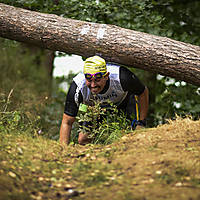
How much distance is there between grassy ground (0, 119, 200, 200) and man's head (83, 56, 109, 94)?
3.16ft

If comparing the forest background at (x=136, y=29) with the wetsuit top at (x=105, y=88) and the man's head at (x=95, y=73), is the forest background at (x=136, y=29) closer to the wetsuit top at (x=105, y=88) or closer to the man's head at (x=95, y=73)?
the wetsuit top at (x=105, y=88)

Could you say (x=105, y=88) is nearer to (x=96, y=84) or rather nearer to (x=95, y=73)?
(x=96, y=84)

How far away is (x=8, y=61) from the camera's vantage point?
9.41 m

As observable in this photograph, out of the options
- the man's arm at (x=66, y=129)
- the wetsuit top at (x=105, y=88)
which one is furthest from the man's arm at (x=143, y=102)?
the man's arm at (x=66, y=129)

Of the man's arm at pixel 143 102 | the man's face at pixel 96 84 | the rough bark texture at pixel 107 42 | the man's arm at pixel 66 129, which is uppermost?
the rough bark texture at pixel 107 42

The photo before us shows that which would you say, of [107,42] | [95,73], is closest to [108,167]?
[95,73]

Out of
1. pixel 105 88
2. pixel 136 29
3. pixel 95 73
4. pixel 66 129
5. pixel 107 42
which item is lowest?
pixel 66 129

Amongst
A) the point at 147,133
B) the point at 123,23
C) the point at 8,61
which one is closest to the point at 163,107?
the point at 123,23

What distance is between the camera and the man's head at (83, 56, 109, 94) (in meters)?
3.85

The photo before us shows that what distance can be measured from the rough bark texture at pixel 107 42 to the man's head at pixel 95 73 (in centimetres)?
35

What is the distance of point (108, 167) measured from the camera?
2.68m

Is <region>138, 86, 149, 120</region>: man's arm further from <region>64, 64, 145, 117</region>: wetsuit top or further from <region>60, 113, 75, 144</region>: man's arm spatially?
<region>60, 113, 75, 144</region>: man's arm

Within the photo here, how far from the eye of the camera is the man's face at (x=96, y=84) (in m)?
3.98

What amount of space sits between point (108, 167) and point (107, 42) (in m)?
2.02
